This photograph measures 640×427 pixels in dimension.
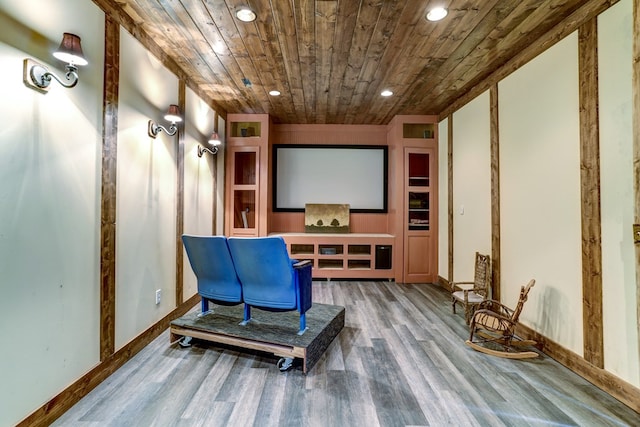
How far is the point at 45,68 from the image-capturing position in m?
1.65

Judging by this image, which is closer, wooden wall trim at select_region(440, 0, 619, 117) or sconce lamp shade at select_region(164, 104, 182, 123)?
wooden wall trim at select_region(440, 0, 619, 117)

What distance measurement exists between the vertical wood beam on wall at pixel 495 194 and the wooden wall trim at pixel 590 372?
0.64 metres

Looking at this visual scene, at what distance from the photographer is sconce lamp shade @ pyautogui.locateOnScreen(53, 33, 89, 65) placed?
1.58 meters

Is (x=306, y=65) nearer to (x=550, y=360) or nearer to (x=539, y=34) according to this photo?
(x=539, y=34)

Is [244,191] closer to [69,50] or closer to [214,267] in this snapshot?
[214,267]

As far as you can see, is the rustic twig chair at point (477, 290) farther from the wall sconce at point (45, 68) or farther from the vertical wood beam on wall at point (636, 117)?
the wall sconce at point (45, 68)

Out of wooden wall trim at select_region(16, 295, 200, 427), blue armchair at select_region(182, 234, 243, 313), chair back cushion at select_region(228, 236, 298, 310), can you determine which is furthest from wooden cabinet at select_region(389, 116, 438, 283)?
wooden wall trim at select_region(16, 295, 200, 427)

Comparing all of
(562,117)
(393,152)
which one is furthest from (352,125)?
(562,117)

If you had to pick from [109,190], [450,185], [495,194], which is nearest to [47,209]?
[109,190]

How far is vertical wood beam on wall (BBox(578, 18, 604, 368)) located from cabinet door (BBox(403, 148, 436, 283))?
8.92ft

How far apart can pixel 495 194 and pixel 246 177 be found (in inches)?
144

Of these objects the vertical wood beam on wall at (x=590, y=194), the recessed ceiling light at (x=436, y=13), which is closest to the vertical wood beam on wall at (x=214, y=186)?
the recessed ceiling light at (x=436, y=13)

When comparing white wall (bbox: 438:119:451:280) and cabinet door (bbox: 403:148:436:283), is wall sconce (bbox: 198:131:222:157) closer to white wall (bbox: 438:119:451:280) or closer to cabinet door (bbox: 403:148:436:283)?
cabinet door (bbox: 403:148:436:283)

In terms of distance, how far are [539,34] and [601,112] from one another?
101 centimetres
